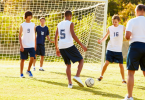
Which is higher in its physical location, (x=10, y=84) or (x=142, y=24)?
(x=142, y=24)

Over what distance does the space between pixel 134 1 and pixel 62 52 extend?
2327 cm

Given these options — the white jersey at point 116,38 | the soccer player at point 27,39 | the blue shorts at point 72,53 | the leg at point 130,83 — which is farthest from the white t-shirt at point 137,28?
the soccer player at point 27,39

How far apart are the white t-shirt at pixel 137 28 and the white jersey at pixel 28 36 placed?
336 cm

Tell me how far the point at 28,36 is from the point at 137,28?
3.51 m

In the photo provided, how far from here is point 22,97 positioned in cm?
397

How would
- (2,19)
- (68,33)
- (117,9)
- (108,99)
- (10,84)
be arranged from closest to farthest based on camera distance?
(108,99) < (68,33) < (10,84) < (2,19) < (117,9)

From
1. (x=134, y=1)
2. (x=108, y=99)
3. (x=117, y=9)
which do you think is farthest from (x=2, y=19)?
(x=134, y=1)

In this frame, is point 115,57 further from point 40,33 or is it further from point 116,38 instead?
point 40,33

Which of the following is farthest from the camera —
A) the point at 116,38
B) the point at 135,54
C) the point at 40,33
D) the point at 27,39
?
the point at 40,33

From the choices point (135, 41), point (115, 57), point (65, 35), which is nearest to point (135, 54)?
point (135, 41)

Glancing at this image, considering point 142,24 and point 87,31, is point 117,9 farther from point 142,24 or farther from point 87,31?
point 142,24

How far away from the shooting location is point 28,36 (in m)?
6.33

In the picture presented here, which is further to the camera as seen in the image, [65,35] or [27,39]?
[27,39]

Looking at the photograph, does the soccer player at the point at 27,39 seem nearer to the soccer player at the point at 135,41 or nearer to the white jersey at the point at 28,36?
the white jersey at the point at 28,36
